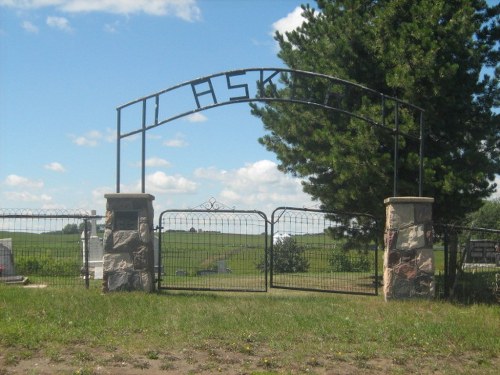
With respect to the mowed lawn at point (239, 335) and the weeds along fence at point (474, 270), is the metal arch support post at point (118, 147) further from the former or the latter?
the weeds along fence at point (474, 270)

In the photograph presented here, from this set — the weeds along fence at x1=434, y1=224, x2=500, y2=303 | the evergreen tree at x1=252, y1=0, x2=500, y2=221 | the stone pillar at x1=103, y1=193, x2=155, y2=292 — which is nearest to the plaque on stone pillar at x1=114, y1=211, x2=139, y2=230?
the stone pillar at x1=103, y1=193, x2=155, y2=292

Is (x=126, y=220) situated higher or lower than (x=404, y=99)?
lower

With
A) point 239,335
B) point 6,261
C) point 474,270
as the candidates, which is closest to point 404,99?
point 474,270

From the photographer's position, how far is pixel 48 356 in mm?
7000

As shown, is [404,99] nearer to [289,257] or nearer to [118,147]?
[289,257]

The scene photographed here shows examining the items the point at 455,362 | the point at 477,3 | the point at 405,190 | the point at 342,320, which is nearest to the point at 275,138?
the point at 405,190

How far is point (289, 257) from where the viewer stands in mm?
13195

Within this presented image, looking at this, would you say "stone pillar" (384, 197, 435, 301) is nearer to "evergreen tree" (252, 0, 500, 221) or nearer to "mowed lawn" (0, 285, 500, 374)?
"mowed lawn" (0, 285, 500, 374)

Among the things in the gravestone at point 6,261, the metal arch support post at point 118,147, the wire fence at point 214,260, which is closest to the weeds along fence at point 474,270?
the wire fence at point 214,260

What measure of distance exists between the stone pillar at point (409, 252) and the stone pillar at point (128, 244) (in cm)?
410

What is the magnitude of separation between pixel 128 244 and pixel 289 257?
353 cm

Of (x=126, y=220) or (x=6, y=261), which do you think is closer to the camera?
(x=126, y=220)

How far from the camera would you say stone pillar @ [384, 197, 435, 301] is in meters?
10.9

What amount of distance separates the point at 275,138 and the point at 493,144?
530 centimetres
